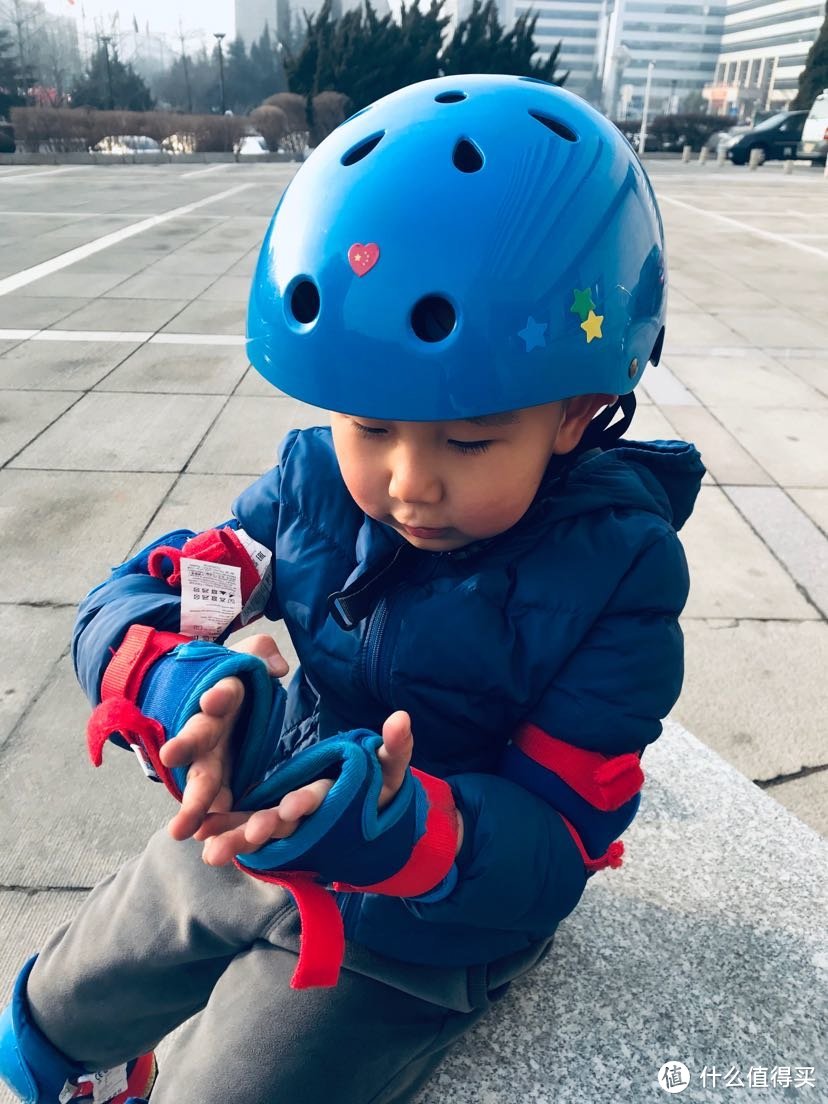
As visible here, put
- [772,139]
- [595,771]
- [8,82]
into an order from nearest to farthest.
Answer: [595,771] → [772,139] → [8,82]

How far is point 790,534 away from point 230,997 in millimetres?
3369

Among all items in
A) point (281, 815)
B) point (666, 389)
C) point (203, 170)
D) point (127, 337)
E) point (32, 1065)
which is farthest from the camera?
point (203, 170)

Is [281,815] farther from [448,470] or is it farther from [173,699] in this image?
[448,470]

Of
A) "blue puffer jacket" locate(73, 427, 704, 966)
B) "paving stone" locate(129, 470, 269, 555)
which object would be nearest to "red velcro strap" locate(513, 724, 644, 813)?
"blue puffer jacket" locate(73, 427, 704, 966)

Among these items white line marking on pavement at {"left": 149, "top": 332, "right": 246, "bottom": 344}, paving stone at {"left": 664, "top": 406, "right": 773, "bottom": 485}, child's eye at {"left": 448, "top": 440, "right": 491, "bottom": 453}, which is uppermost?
child's eye at {"left": 448, "top": 440, "right": 491, "bottom": 453}

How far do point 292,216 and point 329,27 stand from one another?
36982 millimetres

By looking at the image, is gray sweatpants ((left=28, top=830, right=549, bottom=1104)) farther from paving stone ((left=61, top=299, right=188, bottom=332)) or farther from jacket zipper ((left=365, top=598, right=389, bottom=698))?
paving stone ((left=61, top=299, right=188, bottom=332))

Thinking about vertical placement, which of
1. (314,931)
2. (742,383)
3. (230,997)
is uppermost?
(314,931)

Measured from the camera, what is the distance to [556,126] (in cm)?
141

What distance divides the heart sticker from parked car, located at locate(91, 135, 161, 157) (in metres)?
30.1

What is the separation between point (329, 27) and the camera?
3294 cm

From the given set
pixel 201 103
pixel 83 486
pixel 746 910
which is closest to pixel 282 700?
pixel 746 910

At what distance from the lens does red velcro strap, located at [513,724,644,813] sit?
1.38 m

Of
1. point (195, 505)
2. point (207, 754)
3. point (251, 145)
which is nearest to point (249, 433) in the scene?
point (195, 505)
